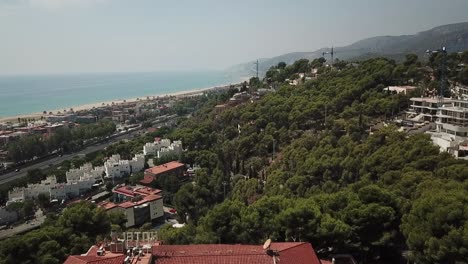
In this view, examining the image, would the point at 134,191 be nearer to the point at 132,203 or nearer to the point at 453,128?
the point at 132,203

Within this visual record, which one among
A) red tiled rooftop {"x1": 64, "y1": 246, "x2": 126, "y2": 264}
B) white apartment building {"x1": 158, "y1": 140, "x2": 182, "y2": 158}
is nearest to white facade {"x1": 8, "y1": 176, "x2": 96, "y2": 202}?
white apartment building {"x1": 158, "y1": 140, "x2": 182, "y2": 158}

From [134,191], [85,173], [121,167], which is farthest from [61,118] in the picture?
[134,191]

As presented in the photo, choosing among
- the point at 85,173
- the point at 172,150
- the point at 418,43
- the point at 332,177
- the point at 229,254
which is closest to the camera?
the point at 229,254

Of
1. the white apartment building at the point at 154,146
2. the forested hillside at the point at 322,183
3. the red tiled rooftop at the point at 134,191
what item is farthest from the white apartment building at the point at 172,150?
the red tiled rooftop at the point at 134,191

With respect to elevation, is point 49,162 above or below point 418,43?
below

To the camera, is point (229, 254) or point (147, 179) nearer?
point (229, 254)

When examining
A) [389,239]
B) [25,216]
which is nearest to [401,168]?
[389,239]

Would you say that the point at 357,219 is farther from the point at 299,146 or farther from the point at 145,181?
the point at 145,181

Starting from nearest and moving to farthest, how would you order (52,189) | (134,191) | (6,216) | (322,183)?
(322,183)
(6,216)
(134,191)
(52,189)
